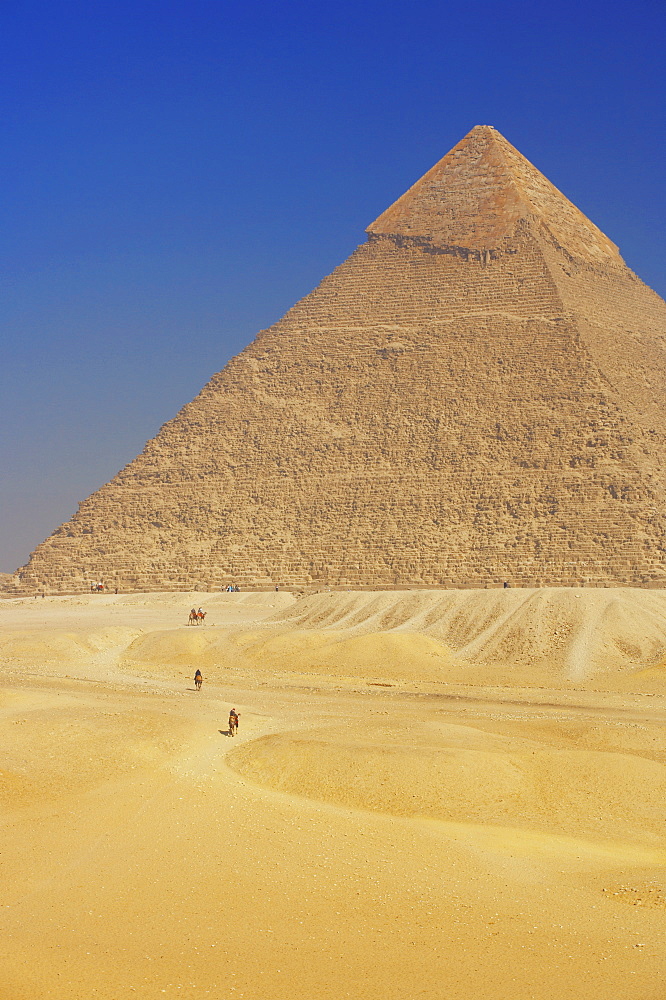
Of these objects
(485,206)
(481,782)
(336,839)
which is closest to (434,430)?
(485,206)

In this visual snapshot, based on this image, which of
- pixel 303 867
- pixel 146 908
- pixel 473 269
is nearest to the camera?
pixel 146 908

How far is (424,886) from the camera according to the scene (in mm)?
9711

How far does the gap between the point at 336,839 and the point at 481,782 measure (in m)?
2.12

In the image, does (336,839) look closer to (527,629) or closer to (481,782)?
(481,782)

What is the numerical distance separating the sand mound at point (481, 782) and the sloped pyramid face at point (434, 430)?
1327 inches

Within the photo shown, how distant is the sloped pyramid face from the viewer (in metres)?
51.3

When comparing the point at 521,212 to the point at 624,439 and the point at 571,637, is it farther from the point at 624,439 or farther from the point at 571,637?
the point at 571,637

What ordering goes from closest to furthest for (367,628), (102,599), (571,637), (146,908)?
1. (146,908)
2. (571,637)
3. (367,628)
4. (102,599)

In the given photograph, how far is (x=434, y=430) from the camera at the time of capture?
59.0 metres

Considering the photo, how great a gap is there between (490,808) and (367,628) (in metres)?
16.8

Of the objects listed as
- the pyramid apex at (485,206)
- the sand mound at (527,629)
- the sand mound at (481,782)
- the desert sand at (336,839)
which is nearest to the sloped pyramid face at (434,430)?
the pyramid apex at (485,206)

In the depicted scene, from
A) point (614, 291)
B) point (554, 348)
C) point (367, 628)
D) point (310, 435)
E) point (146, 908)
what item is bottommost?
point (146, 908)

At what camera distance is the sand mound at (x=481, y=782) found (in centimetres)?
1192

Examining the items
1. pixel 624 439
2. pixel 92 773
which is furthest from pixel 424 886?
pixel 624 439
